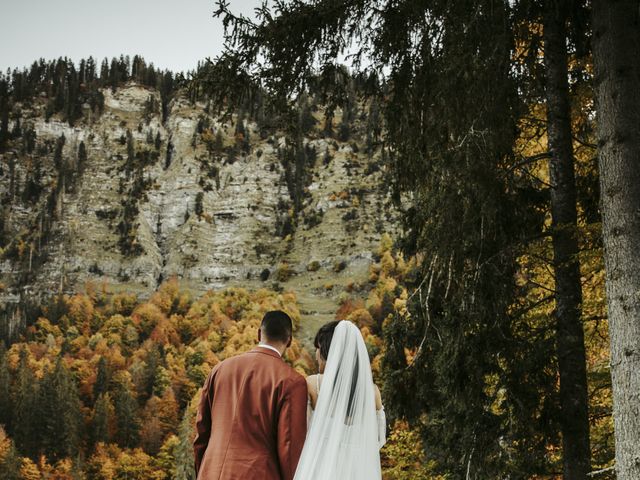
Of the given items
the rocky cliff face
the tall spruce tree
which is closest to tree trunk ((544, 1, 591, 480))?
the tall spruce tree

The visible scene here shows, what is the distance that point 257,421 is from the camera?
319 centimetres

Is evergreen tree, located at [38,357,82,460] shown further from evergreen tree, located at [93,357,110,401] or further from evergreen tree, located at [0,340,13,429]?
evergreen tree, located at [93,357,110,401]

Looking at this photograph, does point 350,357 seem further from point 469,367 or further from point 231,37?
point 231,37

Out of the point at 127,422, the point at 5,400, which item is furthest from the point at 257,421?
the point at 5,400

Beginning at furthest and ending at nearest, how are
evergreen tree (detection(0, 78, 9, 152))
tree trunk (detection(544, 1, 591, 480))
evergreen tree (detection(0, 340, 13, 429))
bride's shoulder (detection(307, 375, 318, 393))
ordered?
evergreen tree (detection(0, 78, 9, 152)) → evergreen tree (detection(0, 340, 13, 429)) → tree trunk (detection(544, 1, 591, 480)) → bride's shoulder (detection(307, 375, 318, 393))

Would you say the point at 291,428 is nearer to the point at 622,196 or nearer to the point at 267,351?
the point at 267,351

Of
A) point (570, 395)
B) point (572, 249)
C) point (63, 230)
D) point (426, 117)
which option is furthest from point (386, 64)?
point (63, 230)

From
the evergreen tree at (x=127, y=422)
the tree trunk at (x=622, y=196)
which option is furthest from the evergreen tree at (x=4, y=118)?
the tree trunk at (x=622, y=196)

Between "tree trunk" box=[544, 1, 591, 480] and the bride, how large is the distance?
258 centimetres

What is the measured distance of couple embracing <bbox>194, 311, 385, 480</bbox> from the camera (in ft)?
10.4

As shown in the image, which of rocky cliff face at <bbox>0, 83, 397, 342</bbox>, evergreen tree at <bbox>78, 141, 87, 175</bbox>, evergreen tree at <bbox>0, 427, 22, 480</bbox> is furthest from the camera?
evergreen tree at <bbox>78, 141, 87, 175</bbox>

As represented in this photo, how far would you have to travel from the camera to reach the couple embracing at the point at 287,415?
317 centimetres

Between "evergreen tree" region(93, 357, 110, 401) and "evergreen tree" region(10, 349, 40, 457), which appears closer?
"evergreen tree" region(10, 349, 40, 457)

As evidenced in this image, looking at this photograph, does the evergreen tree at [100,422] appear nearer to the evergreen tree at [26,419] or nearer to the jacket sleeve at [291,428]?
the evergreen tree at [26,419]
